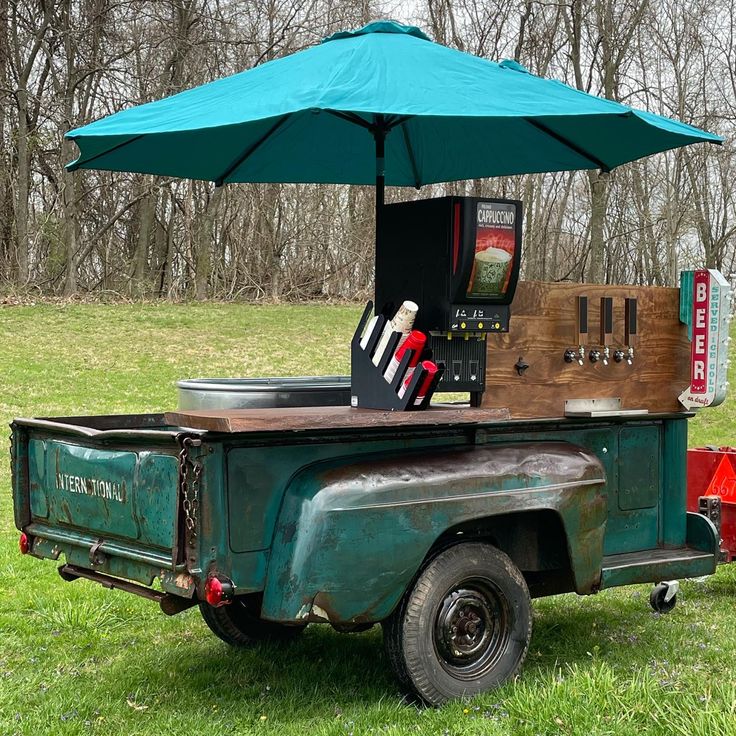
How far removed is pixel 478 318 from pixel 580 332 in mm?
720

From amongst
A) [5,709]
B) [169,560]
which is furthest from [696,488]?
[5,709]

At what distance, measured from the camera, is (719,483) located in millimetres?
6188

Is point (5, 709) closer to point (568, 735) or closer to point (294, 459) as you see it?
point (294, 459)

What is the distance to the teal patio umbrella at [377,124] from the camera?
416 cm

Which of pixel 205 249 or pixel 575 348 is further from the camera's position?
pixel 205 249

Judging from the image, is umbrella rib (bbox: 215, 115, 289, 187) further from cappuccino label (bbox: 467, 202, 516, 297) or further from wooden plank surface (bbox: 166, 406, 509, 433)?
wooden plank surface (bbox: 166, 406, 509, 433)

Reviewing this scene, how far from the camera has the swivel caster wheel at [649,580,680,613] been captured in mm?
5797

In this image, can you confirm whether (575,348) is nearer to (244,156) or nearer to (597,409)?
(597,409)

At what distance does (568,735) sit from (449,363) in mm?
1569

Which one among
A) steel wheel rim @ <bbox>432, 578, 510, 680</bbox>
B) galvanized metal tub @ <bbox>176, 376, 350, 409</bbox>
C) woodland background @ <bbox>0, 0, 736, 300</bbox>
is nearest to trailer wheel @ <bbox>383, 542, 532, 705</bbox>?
steel wheel rim @ <bbox>432, 578, 510, 680</bbox>

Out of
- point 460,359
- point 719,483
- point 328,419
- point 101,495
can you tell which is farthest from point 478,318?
point 719,483

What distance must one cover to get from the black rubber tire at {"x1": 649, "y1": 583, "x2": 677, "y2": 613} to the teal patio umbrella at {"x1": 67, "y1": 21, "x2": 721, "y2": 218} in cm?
233

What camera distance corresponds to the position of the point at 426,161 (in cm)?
655

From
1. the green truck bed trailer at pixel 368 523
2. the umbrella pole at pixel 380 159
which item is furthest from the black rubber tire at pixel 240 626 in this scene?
the umbrella pole at pixel 380 159
